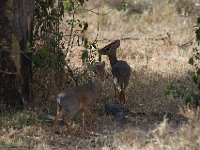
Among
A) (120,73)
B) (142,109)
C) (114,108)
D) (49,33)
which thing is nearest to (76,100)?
(114,108)

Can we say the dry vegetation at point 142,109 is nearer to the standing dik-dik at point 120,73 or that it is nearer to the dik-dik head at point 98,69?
the standing dik-dik at point 120,73

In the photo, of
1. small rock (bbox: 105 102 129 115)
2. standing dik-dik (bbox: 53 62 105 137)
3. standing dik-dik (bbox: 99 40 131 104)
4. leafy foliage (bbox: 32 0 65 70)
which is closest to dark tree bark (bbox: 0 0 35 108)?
leafy foliage (bbox: 32 0 65 70)

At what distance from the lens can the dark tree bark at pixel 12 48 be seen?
701cm

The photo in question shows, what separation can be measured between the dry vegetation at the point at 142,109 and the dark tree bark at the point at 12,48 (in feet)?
1.09

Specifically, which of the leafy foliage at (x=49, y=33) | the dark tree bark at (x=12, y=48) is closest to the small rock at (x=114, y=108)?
the leafy foliage at (x=49, y=33)

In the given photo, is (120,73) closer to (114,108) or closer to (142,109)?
(142,109)

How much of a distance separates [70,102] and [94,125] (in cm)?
67

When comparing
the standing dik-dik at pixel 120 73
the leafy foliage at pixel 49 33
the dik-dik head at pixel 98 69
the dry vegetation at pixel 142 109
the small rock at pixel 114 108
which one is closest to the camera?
the dry vegetation at pixel 142 109

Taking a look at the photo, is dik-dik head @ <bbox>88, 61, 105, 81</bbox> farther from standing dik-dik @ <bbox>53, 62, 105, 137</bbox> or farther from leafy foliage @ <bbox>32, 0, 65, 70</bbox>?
leafy foliage @ <bbox>32, 0, 65, 70</bbox>

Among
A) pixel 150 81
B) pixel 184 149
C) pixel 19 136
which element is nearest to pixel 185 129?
pixel 184 149

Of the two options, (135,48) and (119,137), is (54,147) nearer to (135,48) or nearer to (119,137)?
(119,137)

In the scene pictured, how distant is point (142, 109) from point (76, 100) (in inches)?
55.2

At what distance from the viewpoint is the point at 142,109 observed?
765cm

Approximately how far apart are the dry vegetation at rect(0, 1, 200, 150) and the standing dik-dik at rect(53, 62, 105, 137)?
0.80 ft
